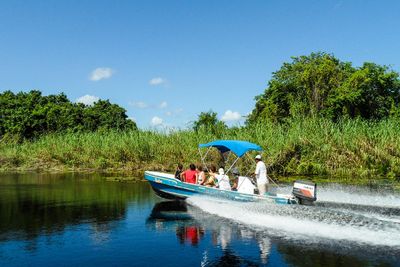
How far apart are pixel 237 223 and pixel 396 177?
1375cm

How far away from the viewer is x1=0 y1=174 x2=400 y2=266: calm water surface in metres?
8.84

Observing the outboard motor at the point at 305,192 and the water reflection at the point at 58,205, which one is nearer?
the water reflection at the point at 58,205

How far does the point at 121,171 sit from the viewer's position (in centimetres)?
2927

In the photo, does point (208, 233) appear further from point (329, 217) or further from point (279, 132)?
point (279, 132)

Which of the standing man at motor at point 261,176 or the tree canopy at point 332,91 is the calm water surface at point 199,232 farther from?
the tree canopy at point 332,91

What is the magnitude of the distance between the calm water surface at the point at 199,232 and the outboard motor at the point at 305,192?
0.46m

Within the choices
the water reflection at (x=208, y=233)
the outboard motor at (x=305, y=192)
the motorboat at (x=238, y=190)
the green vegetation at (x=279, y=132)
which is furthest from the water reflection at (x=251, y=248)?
the green vegetation at (x=279, y=132)

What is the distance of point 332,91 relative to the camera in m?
39.5

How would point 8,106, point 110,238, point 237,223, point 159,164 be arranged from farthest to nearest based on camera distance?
point 8,106, point 159,164, point 237,223, point 110,238

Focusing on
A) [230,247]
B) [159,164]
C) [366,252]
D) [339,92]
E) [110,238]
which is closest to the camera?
[366,252]

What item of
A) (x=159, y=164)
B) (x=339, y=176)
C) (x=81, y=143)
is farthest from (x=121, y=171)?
(x=339, y=176)

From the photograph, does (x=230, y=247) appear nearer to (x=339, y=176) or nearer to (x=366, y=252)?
(x=366, y=252)

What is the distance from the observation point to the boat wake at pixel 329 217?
9984mm

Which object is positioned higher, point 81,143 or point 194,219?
point 81,143
